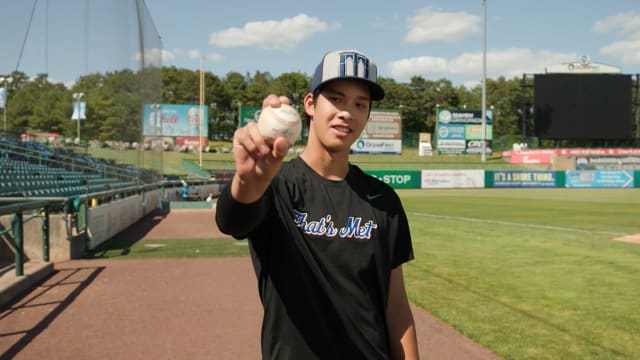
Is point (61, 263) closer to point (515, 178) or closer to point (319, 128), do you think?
point (319, 128)

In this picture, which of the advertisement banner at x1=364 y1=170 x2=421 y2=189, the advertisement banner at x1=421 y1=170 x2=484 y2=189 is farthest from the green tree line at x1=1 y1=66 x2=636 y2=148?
the advertisement banner at x1=364 y1=170 x2=421 y2=189

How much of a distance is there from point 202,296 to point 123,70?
1118cm

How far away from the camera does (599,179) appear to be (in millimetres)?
45594

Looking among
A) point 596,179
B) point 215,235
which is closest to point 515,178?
point 596,179

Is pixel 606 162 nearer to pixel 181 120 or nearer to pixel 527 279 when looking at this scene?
pixel 181 120

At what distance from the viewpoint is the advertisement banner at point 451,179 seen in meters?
43.1

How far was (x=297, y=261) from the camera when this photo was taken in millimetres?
1911

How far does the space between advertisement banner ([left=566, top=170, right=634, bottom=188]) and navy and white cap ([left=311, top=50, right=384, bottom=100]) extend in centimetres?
4753

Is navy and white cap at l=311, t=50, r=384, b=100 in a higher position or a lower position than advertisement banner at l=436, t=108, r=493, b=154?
lower

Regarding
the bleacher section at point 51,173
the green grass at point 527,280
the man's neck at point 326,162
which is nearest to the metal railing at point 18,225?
the bleacher section at point 51,173

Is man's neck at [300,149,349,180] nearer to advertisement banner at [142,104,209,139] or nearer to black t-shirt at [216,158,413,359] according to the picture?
black t-shirt at [216,158,413,359]

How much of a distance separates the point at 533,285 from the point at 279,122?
7.88 meters

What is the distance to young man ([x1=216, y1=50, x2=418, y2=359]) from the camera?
1905 mm

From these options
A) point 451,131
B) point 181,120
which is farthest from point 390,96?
point 181,120
